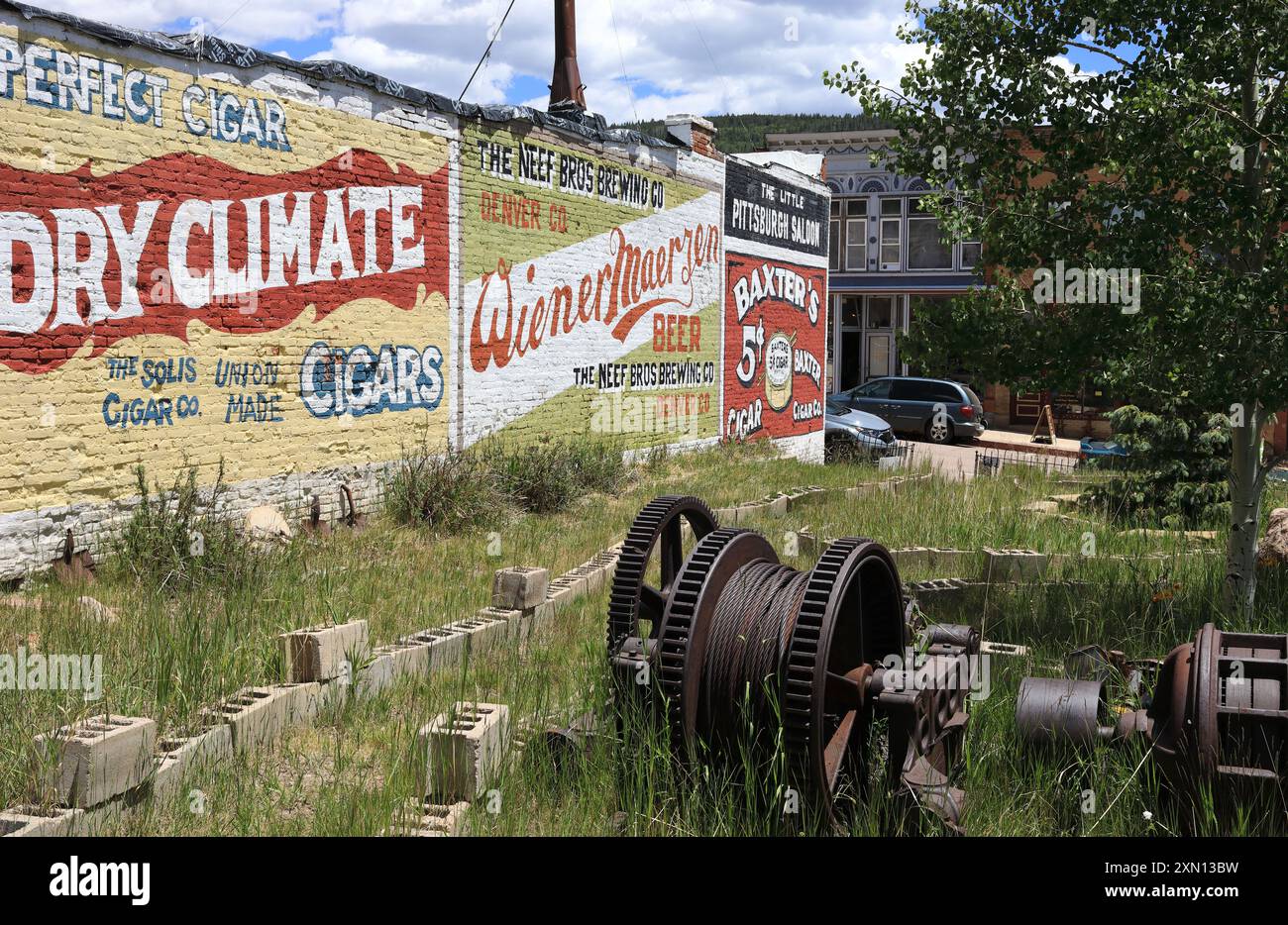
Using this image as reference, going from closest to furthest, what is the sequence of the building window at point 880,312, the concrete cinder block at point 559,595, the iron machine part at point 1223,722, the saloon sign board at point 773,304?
the iron machine part at point 1223,722 < the concrete cinder block at point 559,595 < the saloon sign board at point 773,304 < the building window at point 880,312

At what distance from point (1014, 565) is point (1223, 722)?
5597 millimetres

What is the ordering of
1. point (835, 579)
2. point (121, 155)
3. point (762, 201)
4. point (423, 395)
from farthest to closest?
point (762, 201) < point (423, 395) < point (121, 155) < point (835, 579)

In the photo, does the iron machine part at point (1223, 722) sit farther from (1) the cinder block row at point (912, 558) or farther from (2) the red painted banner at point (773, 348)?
(2) the red painted banner at point (773, 348)

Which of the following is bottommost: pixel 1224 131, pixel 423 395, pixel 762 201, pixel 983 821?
pixel 983 821

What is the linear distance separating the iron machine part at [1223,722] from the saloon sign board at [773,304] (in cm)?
1596

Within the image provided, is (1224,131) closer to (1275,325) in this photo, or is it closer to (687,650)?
(1275,325)

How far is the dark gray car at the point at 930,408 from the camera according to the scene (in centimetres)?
3080

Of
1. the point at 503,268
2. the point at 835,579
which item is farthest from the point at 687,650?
the point at 503,268

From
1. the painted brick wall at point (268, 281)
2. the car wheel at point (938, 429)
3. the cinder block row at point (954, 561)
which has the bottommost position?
the cinder block row at point (954, 561)

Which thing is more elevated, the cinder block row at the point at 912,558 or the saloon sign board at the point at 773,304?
the saloon sign board at the point at 773,304

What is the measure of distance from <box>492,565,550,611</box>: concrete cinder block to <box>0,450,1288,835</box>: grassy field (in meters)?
0.29

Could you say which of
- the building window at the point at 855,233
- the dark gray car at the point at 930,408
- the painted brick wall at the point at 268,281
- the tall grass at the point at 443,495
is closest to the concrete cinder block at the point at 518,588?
the painted brick wall at the point at 268,281
